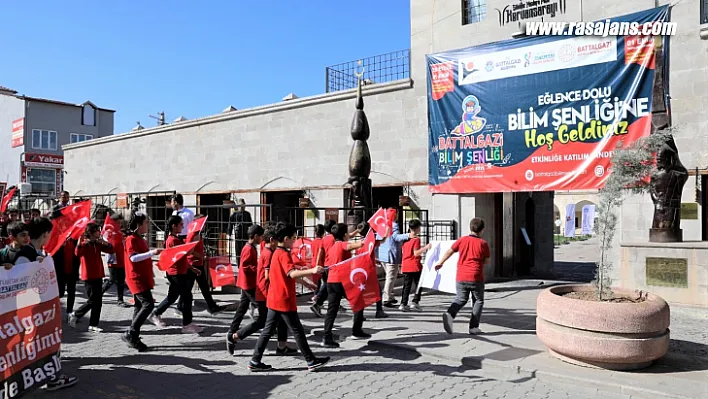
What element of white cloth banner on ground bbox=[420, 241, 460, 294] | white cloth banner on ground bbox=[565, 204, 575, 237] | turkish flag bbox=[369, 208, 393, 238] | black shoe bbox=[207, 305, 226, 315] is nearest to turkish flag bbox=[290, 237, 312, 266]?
black shoe bbox=[207, 305, 226, 315]

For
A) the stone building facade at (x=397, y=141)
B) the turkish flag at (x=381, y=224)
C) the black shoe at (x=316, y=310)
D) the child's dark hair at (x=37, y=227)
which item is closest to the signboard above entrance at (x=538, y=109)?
the stone building facade at (x=397, y=141)

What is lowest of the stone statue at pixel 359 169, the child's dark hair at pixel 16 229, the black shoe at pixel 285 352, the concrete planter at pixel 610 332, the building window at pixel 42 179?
the black shoe at pixel 285 352

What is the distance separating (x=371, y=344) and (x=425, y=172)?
25.7 feet

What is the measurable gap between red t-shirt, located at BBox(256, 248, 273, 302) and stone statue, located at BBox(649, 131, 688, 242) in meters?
6.82

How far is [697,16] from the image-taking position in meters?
10.6

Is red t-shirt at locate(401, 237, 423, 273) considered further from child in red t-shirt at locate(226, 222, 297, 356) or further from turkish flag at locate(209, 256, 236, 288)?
turkish flag at locate(209, 256, 236, 288)

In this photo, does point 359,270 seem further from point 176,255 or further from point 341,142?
point 341,142

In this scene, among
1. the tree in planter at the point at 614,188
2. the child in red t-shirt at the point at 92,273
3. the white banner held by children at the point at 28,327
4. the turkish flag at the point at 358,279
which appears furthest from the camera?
the child in red t-shirt at the point at 92,273

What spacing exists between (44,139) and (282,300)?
150 feet

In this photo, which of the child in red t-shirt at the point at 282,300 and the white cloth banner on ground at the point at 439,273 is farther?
the white cloth banner on ground at the point at 439,273

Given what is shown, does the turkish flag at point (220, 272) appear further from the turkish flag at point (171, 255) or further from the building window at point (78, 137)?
the building window at point (78, 137)

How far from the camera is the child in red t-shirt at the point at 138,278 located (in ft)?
22.4

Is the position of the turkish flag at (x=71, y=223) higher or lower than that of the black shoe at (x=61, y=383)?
higher

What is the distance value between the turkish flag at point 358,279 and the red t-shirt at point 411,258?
2.18 meters
